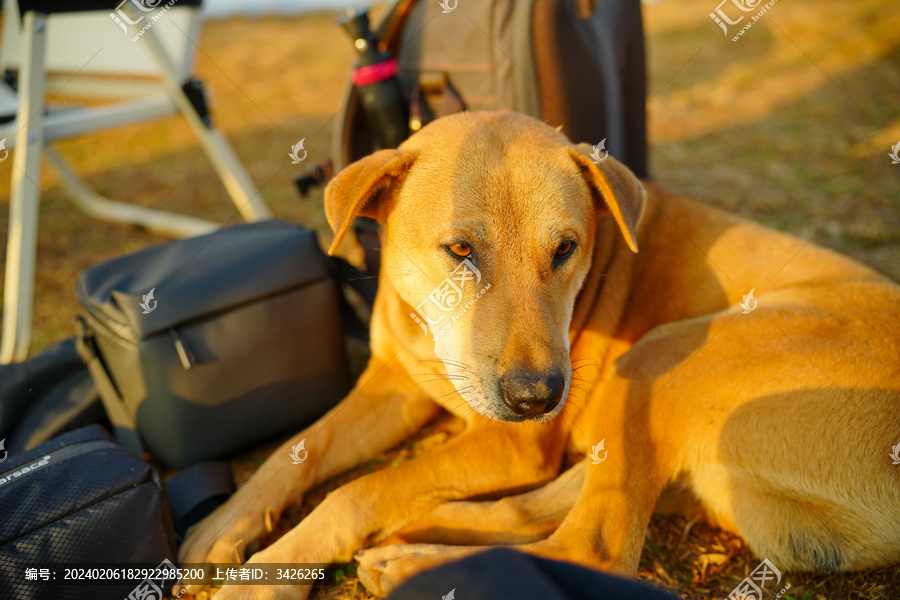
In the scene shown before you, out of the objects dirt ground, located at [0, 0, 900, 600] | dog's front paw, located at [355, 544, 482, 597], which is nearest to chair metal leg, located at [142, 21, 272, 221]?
dirt ground, located at [0, 0, 900, 600]

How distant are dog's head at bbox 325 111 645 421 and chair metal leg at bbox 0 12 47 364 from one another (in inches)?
97.0

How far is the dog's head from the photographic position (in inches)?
83.0

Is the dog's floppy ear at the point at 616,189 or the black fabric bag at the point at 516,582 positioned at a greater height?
the dog's floppy ear at the point at 616,189

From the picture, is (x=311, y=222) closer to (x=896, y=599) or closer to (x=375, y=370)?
(x=375, y=370)

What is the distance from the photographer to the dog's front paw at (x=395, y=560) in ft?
6.98

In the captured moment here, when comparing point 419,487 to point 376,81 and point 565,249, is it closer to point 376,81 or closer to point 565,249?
point 565,249

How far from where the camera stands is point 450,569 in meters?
1.48

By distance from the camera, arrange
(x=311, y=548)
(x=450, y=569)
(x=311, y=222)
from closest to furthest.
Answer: (x=450, y=569)
(x=311, y=548)
(x=311, y=222)

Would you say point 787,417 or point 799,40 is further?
point 799,40

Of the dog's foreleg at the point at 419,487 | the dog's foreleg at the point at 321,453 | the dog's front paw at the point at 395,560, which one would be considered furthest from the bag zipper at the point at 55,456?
the dog's front paw at the point at 395,560

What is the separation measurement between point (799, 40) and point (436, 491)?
33.5 feet

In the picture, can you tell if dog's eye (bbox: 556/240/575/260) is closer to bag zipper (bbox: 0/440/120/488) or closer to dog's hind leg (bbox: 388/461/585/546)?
dog's hind leg (bbox: 388/461/585/546)

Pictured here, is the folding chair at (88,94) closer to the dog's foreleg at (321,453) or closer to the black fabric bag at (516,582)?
the dog's foreleg at (321,453)

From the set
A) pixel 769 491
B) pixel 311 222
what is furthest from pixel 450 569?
pixel 311 222
